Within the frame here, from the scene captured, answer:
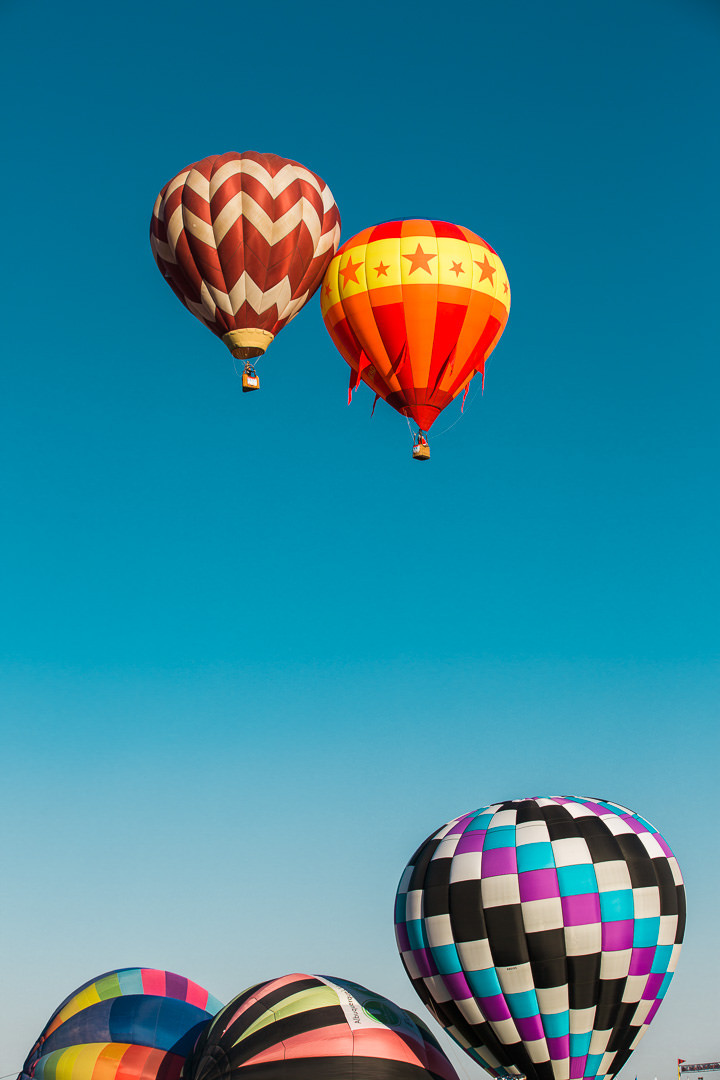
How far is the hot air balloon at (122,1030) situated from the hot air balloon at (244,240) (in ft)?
28.4

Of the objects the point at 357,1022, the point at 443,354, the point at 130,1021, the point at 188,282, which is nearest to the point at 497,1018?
the point at 357,1022

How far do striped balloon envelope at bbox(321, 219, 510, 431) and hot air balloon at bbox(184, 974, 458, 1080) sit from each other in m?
8.56

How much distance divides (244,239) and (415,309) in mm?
2647

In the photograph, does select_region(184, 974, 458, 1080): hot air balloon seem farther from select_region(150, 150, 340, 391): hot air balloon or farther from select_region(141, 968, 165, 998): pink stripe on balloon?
select_region(150, 150, 340, 391): hot air balloon

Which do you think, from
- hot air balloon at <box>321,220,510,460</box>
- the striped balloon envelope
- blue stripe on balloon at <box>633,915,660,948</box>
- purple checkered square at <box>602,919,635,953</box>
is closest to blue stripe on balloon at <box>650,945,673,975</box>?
blue stripe on balloon at <box>633,915,660,948</box>

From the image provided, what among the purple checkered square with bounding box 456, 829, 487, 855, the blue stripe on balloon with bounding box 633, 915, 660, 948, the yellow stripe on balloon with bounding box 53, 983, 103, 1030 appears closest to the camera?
the blue stripe on balloon with bounding box 633, 915, 660, 948

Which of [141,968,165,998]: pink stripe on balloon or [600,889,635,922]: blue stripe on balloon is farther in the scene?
[141,968,165,998]: pink stripe on balloon

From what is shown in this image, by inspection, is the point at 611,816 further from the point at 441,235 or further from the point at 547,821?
the point at 441,235

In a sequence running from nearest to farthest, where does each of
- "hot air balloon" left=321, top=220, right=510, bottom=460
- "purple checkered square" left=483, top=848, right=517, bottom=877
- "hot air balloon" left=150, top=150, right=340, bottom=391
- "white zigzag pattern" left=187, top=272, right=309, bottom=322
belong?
"purple checkered square" left=483, top=848, right=517, bottom=877 → "hot air balloon" left=150, top=150, right=340, bottom=391 → "white zigzag pattern" left=187, top=272, right=309, bottom=322 → "hot air balloon" left=321, top=220, right=510, bottom=460

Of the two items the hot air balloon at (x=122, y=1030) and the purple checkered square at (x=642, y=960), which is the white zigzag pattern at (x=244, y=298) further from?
the purple checkered square at (x=642, y=960)

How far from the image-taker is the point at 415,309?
2050 cm

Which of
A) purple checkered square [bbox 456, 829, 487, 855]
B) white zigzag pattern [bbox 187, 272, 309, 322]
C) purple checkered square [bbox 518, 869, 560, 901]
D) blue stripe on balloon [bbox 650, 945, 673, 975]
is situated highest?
white zigzag pattern [bbox 187, 272, 309, 322]

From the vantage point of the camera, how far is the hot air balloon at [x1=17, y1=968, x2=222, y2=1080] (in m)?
18.3

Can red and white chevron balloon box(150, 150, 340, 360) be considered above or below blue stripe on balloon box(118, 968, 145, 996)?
above
